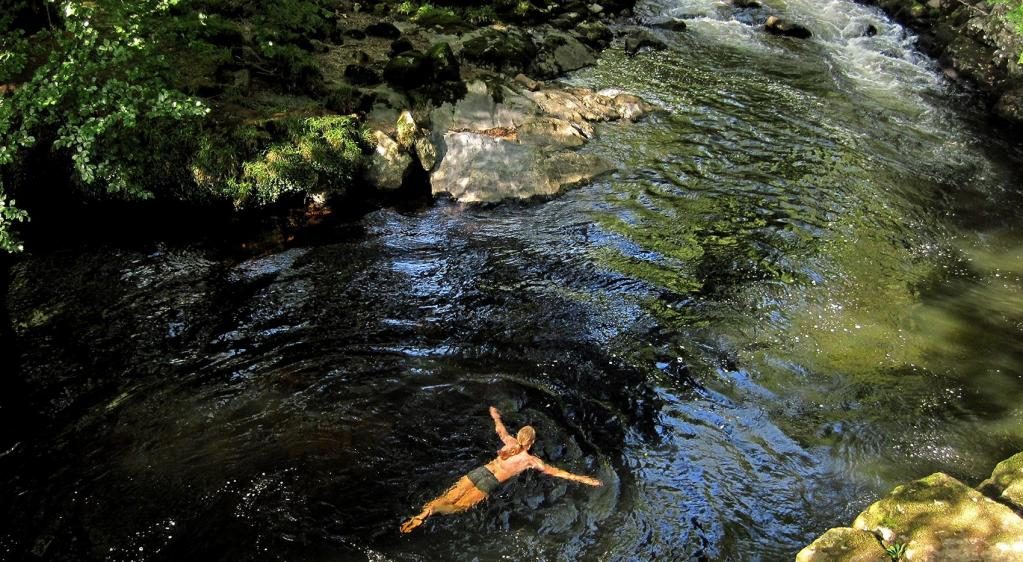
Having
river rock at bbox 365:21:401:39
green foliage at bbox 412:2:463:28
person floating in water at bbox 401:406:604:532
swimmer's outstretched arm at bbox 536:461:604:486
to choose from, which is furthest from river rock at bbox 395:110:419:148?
green foliage at bbox 412:2:463:28

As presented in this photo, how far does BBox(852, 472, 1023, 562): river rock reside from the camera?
4.52 m

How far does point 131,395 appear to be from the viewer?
A: 702 centimetres

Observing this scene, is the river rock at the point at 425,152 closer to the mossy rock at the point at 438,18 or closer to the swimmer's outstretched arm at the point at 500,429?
the swimmer's outstretched arm at the point at 500,429

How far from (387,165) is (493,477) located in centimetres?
712

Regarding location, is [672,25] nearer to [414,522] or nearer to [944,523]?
[944,523]

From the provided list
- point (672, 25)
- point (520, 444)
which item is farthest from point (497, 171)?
point (672, 25)

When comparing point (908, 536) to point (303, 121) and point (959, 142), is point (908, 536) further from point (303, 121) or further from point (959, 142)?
point (959, 142)

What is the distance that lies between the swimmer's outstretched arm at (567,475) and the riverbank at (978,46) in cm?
1558

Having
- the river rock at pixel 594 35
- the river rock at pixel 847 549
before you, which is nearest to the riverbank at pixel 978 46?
the river rock at pixel 594 35

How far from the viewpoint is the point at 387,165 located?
11461mm

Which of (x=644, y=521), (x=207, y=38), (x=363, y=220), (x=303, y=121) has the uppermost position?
(x=207, y=38)

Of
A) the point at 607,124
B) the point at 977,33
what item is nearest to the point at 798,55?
the point at 977,33

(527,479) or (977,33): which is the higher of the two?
(977,33)

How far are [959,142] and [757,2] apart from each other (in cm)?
1126
